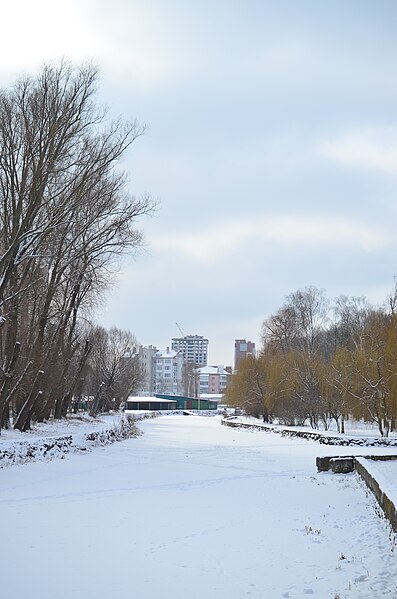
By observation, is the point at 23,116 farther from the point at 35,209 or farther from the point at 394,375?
the point at 394,375

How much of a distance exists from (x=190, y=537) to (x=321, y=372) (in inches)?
1386

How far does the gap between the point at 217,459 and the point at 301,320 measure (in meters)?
45.1

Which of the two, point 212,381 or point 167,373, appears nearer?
point 167,373

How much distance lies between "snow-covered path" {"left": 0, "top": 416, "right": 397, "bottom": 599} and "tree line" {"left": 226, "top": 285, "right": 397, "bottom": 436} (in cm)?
1885

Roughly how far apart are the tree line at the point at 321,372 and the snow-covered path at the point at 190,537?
61.9 ft

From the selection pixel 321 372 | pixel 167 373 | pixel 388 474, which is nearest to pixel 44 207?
pixel 388 474

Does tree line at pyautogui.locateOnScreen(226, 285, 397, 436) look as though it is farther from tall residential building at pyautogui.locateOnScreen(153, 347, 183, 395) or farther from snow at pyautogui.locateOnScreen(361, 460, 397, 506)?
tall residential building at pyautogui.locateOnScreen(153, 347, 183, 395)

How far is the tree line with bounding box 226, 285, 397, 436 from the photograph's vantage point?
116 feet

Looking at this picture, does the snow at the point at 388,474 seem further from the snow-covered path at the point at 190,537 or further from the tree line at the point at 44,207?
the tree line at the point at 44,207

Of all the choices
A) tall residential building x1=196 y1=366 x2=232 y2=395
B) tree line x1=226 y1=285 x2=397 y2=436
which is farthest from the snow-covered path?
tall residential building x1=196 y1=366 x2=232 y2=395

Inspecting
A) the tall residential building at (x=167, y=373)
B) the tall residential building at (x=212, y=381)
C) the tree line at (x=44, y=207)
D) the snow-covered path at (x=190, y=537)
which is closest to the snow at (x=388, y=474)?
the snow-covered path at (x=190, y=537)

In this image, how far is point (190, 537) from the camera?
935 cm

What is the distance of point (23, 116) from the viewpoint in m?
20.2

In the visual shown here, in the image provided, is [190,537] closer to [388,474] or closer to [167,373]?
[388,474]
